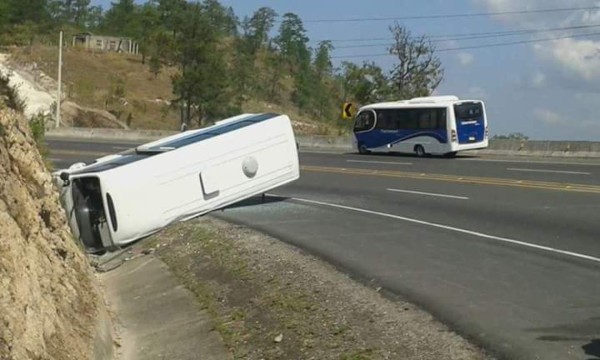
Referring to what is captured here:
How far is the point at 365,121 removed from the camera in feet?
148

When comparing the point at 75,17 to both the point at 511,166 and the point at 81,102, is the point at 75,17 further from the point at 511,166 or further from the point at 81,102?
the point at 511,166

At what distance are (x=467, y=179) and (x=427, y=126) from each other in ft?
47.4

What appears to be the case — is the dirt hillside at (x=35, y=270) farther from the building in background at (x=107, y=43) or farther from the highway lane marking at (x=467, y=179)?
the building in background at (x=107, y=43)

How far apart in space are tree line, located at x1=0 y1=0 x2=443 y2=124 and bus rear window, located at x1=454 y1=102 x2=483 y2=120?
63.4 feet

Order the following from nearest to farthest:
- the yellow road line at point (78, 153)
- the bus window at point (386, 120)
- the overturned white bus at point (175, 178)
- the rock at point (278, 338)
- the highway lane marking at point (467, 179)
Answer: the rock at point (278, 338) → the overturned white bus at point (175, 178) → the highway lane marking at point (467, 179) → the yellow road line at point (78, 153) → the bus window at point (386, 120)

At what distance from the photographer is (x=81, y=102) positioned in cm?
8262

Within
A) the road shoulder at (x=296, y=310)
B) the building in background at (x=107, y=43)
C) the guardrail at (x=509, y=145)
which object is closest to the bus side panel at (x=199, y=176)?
the road shoulder at (x=296, y=310)

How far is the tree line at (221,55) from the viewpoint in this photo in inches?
2724

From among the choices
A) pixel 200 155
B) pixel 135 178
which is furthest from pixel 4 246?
pixel 200 155

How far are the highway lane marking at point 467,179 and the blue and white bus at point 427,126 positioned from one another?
29.2 ft

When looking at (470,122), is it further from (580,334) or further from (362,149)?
(580,334)

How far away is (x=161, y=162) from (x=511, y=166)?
18.2m

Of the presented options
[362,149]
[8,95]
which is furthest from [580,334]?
[362,149]

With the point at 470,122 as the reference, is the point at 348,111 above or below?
below
